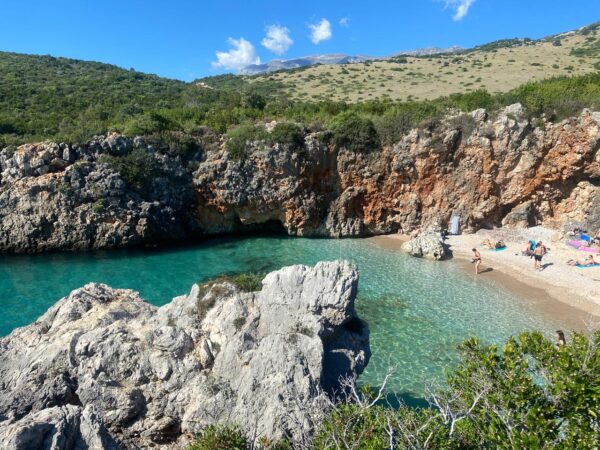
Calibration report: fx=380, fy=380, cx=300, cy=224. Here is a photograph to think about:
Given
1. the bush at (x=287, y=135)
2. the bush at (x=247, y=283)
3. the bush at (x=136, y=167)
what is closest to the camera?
the bush at (x=247, y=283)

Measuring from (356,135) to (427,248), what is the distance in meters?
8.64

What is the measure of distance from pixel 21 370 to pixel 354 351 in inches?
267

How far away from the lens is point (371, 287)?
54.7 ft

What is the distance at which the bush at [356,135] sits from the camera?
2439 centimetres

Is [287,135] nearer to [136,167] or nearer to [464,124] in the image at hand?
[136,167]

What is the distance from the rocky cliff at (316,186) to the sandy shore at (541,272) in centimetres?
138

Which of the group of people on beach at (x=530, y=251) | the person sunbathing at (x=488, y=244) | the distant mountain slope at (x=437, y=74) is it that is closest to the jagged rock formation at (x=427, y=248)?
the group of people on beach at (x=530, y=251)

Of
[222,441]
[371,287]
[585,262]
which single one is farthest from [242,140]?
[222,441]

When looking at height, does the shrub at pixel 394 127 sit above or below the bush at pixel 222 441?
above

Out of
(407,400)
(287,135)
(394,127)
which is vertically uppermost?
(394,127)

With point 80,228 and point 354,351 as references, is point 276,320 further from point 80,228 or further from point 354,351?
point 80,228

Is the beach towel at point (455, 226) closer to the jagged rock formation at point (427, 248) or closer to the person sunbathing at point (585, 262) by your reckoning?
the jagged rock formation at point (427, 248)

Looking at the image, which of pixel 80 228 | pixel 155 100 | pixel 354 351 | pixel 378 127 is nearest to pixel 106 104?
pixel 155 100

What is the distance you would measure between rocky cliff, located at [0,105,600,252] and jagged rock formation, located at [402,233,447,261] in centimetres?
371
